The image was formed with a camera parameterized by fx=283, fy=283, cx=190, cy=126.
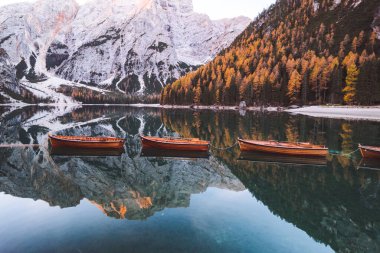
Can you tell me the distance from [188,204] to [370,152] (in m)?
26.4

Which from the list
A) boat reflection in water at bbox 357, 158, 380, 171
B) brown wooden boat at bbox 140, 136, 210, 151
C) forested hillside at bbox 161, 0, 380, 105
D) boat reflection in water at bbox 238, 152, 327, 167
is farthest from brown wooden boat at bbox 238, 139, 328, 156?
forested hillside at bbox 161, 0, 380, 105

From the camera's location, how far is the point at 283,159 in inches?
1436

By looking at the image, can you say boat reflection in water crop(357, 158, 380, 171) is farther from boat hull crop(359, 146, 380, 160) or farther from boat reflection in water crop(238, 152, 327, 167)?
boat reflection in water crop(238, 152, 327, 167)

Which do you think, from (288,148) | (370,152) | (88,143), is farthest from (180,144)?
(370,152)

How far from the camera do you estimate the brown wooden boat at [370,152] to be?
3478 centimetres

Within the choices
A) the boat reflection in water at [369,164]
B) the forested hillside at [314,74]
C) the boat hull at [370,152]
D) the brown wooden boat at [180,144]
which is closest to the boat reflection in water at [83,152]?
the brown wooden boat at [180,144]

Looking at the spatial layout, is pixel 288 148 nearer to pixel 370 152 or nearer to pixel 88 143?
pixel 370 152

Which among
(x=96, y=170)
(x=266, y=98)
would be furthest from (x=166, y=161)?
(x=266, y=98)

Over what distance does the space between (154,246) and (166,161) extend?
21.1 meters

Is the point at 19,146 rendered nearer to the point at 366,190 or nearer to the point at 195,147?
the point at 195,147

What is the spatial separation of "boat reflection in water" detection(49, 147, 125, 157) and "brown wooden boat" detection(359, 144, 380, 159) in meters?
32.2

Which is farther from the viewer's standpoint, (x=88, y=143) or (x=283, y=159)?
(x=88, y=143)

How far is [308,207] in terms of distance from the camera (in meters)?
20.8

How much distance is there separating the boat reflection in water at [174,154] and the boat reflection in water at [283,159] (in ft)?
17.9
